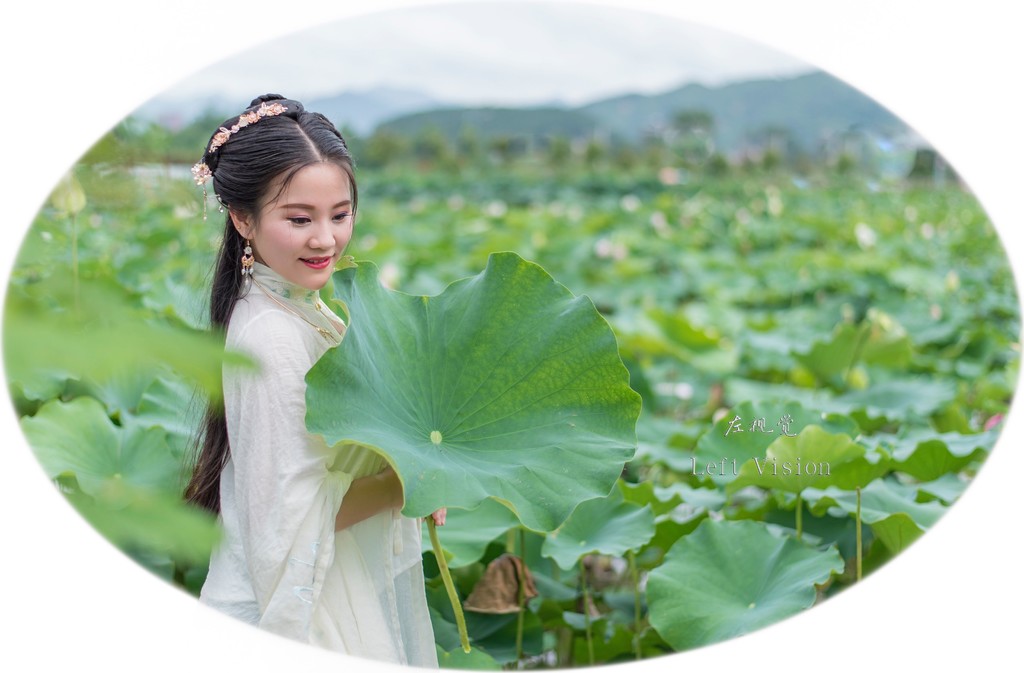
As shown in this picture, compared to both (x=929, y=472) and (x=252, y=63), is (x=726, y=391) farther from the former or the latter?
(x=252, y=63)

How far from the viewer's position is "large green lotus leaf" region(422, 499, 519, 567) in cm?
157

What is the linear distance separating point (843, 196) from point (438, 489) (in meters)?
10.6

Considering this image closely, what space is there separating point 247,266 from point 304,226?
9 cm

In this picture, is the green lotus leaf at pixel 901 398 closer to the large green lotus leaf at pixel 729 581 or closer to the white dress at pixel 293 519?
the large green lotus leaf at pixel 729 581

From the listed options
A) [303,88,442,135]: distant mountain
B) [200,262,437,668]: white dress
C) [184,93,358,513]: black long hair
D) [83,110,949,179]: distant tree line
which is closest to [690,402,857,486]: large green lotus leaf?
[200,262,437,668]: white dress

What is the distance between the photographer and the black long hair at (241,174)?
1.18 meters

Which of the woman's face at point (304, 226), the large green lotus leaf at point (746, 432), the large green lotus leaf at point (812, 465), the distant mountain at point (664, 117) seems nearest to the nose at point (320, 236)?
the woman's face at point (304, 226)

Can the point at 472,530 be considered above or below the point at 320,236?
below

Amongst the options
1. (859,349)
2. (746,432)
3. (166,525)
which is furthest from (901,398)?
(166,525)

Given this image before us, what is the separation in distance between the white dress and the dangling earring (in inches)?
0.6

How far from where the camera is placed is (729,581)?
1.51 m

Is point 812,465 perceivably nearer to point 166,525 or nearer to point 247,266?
point 247,266

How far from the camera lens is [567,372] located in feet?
4.16

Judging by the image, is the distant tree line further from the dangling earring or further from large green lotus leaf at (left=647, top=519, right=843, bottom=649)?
the dangling earring
